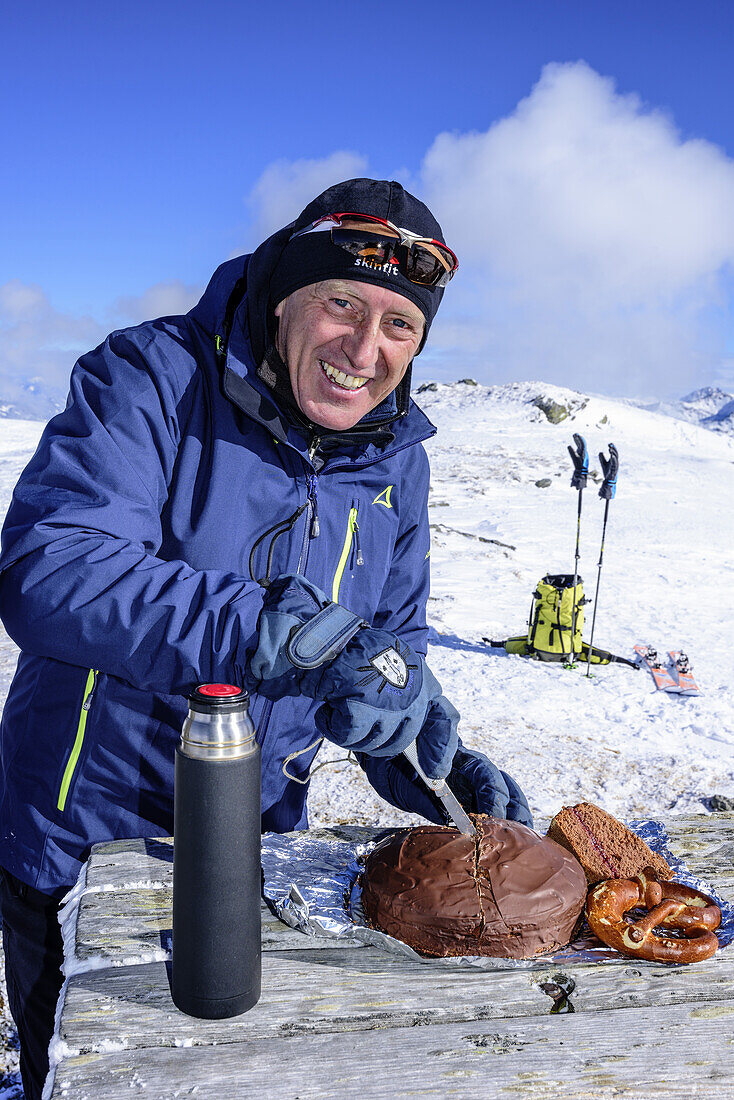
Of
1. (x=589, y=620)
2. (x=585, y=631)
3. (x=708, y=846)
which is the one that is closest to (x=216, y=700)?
(x=708, y=846)

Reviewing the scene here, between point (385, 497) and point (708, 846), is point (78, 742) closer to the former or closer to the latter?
point (385, 497)

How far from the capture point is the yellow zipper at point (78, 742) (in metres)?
1.95

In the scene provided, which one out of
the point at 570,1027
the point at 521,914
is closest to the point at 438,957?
the point at 521,914

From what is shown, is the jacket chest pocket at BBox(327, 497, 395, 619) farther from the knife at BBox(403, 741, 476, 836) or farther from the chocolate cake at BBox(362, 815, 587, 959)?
the chocolate cake at BBox(362, 815, 587, 959)

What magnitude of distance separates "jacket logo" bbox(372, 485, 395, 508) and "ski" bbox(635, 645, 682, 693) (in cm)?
542

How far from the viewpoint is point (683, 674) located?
23.8 feet

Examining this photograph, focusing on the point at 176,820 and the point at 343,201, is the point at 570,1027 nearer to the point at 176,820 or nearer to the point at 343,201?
the point at 176,820

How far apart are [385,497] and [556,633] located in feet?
18.4

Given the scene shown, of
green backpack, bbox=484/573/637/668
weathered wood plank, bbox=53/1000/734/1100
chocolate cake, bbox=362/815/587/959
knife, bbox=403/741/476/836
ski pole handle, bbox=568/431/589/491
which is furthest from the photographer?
ski pole handle, bbox=568/431/589/491

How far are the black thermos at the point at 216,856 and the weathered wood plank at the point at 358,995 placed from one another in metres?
0.06

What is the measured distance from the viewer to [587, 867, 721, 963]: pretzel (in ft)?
5.52

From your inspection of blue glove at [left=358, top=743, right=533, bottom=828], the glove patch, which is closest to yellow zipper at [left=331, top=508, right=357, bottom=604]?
blue glove at [left=358, top=743, right=533, bottom=828]

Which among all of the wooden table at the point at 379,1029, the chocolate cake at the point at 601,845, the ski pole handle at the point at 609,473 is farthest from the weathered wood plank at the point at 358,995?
the ski pole handle at the point at 609,473

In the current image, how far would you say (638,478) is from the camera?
64.2 feet
